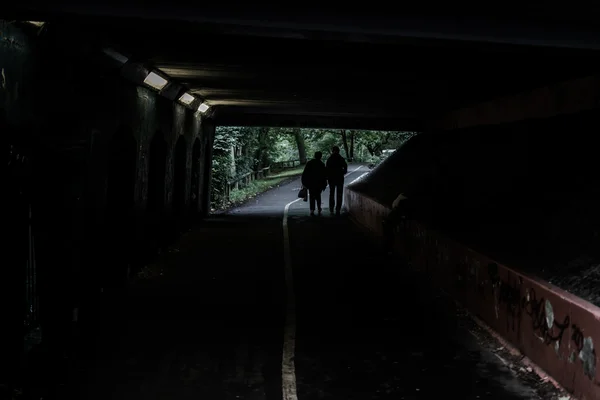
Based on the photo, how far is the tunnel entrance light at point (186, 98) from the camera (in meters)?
15.9

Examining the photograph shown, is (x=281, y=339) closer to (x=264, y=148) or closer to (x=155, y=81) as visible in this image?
(x=155, y=81)

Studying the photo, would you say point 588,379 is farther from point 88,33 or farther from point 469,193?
point 469,193

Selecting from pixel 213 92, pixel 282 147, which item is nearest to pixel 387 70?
pixel 213 92

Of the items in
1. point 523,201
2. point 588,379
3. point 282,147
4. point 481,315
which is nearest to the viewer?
point 588,379

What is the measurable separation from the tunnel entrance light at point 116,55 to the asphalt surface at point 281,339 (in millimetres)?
3671

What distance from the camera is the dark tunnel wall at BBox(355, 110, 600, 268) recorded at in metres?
8.66

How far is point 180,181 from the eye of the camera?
18031 millimetres

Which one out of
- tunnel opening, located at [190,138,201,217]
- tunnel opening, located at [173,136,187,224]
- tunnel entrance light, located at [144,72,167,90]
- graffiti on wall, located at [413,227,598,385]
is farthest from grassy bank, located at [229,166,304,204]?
graffiti on wall, located at [413,227,598,385]

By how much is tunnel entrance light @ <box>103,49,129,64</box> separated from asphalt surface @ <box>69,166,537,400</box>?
3.67 meters

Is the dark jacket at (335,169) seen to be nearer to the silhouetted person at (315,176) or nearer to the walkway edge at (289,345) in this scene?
the silhouetted person at (315,176)

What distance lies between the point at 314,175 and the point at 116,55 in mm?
13053

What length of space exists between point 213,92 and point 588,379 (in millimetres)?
12829

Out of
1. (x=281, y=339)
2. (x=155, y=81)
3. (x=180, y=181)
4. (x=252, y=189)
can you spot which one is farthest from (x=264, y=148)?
(x=281, y=339)

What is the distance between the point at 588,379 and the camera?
17.7ft
